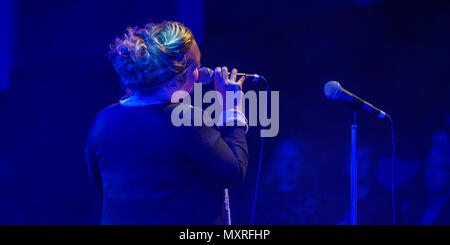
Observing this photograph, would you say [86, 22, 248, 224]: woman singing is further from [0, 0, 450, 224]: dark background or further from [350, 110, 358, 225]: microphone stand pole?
[0, 0, 450, 224]: dark background

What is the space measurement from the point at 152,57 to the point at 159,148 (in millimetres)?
246

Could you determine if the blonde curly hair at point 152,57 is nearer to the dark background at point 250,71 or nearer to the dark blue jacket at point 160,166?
the dark blue jacket at point 160,166

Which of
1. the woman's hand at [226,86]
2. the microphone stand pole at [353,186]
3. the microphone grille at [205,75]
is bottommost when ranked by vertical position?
the microphone stand pole at [353,186]

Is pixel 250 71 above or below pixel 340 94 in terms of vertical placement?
above

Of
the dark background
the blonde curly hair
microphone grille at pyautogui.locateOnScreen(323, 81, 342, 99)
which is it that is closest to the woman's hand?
the blonde curly hair

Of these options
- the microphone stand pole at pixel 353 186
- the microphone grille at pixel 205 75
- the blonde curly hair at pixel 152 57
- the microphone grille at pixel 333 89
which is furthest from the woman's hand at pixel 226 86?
the microphone stand pole at pixel 353 186

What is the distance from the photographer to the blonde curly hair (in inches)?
45.6

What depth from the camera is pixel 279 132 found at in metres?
3.39

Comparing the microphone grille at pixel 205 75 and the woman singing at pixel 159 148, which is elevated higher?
the microphone grille at pixel 205 75

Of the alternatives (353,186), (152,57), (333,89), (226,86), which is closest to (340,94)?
(333,89)

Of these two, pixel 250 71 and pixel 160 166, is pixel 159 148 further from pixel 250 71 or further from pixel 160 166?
pixel 250 71

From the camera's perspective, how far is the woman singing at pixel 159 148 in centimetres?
112

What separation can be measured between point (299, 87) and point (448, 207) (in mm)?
1470

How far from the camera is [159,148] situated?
111 cm
